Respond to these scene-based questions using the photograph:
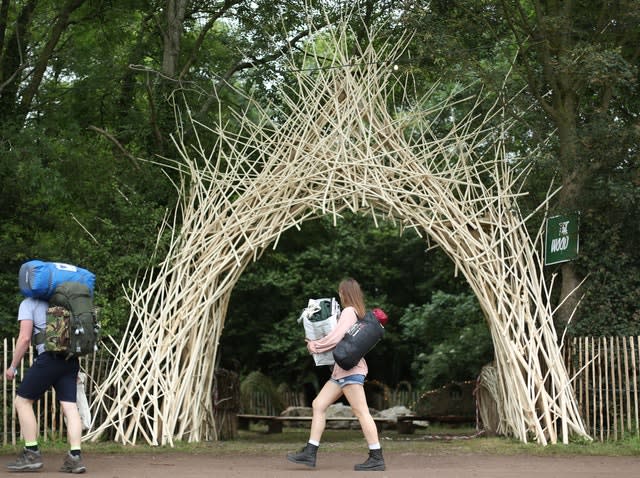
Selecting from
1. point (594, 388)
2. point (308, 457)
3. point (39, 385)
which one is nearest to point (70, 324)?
point (39, 385)

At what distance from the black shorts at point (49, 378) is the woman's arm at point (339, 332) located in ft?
6.57

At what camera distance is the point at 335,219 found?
1080 centimetres

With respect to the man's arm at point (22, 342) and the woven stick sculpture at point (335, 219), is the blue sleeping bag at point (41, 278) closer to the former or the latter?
the man's arm at point (22, 342)

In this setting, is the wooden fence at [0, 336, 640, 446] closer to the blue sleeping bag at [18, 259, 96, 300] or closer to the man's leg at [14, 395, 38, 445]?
the man's leg at [14, 395, 38, 445]

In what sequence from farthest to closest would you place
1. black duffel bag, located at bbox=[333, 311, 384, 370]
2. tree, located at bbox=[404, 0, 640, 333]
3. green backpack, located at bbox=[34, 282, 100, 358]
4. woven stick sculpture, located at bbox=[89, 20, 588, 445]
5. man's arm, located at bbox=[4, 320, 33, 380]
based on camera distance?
tree, located at bbox=[404, 0, 640, 333], woven stick sculpture, located at bbox=[89, 20, 588, 445], black duffel bag, located at bbox=[333, 311, 384, 370], man's arm, located at bbox=[4, 320, 33, 380], green backpack, located at bbox=[34, 282, 100, 358]

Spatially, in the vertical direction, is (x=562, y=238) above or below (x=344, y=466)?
above

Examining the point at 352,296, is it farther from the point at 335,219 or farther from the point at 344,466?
the point at 335,219

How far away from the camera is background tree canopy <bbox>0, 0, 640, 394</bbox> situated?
11.1 metres

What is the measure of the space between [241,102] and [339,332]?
11.6 metres

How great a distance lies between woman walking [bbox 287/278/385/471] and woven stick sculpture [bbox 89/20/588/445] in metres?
2.19

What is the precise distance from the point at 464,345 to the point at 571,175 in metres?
8.16

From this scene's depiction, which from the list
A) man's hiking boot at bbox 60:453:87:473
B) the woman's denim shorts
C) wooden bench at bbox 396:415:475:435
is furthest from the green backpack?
wooden bench at bbox 396:415:475:435

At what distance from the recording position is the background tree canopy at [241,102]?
11055mm

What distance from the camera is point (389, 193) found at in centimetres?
1086
